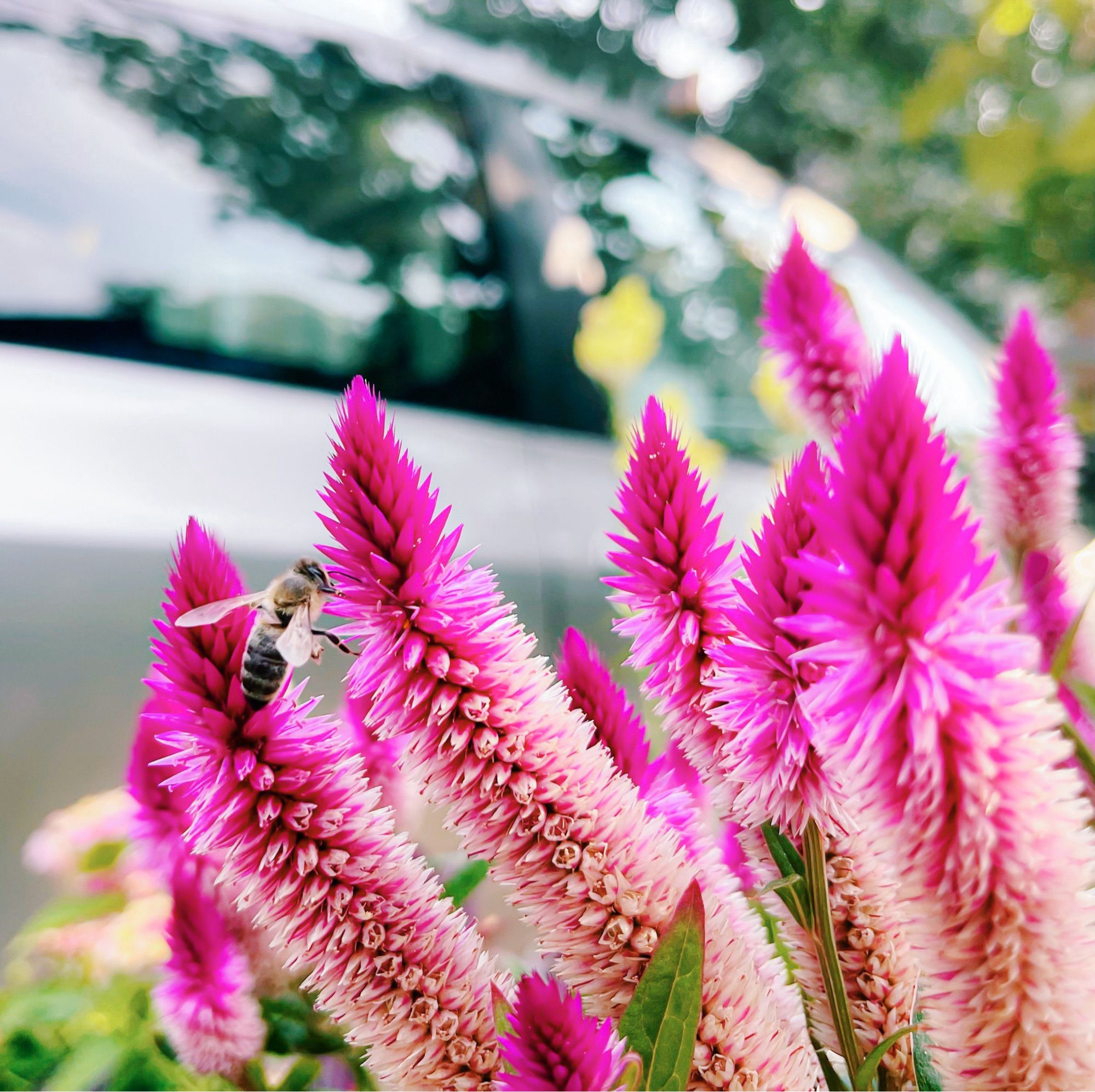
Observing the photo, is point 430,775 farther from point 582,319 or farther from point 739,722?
point 582,319

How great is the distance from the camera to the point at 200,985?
491mm

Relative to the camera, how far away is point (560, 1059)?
290 millimetres

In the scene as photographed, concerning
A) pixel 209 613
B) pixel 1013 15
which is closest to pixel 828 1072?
pixel 209 613

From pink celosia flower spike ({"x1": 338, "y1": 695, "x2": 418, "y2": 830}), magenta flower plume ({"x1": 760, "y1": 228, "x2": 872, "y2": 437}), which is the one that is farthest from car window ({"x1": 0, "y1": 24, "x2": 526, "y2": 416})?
magenta flower plume ({"x1": 760, "y1": 228, "x2": 872, "y2": 437})

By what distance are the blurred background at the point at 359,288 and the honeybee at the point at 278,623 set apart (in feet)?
1.55

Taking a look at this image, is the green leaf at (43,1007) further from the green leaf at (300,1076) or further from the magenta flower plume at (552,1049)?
the magenta flower plume at (552,1049)

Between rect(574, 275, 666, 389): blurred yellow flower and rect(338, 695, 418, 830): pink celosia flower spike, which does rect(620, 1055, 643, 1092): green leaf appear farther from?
rect(574, 275, 666, 389): blurred yellow flower

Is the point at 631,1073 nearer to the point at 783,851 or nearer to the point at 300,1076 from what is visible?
the point at 783,851

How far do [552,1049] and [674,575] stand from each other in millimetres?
186

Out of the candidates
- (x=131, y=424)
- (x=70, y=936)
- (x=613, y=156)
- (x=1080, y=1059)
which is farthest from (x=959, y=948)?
(x=613, y=156)

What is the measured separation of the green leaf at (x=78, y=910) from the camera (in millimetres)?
902

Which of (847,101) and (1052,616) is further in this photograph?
(847,101)

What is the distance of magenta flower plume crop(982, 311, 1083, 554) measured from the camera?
65 centimetres

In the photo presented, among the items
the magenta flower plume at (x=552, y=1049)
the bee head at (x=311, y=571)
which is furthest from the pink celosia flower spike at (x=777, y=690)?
the bee head at (x=311, y=571)
